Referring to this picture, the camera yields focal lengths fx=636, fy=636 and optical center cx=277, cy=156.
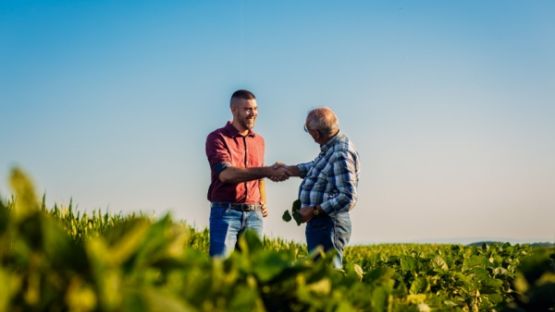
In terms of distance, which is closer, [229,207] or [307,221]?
[307,221]

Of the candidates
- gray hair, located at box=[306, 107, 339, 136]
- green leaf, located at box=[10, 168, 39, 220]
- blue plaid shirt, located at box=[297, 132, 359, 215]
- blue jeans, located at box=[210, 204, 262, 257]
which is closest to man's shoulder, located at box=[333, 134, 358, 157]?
blue plaid shirt, located at box=[297, 132, 359, 215]

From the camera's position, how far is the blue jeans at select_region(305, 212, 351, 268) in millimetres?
5152

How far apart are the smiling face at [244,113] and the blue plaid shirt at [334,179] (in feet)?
4.06

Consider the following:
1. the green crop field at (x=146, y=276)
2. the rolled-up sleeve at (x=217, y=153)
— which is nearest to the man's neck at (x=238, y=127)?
the rolled-up sleeve at (x=217, y=153)

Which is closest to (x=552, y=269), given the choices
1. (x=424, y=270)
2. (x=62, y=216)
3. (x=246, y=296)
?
(x=246, y=296)

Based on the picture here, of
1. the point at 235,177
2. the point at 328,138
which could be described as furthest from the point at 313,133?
the point at 235,177

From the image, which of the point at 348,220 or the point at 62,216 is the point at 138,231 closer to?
the point at 348,220

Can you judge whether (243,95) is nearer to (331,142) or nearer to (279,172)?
(279,172)

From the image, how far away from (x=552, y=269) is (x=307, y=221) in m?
3.24

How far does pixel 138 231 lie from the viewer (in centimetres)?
103

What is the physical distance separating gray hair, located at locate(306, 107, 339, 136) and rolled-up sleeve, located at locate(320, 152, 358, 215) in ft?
0.92

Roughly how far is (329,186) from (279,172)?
39.8 inches

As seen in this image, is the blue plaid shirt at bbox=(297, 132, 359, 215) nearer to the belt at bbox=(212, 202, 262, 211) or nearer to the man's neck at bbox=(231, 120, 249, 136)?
the belt at bbox=(212, 202, 262, 211)

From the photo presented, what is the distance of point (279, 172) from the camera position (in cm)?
618
